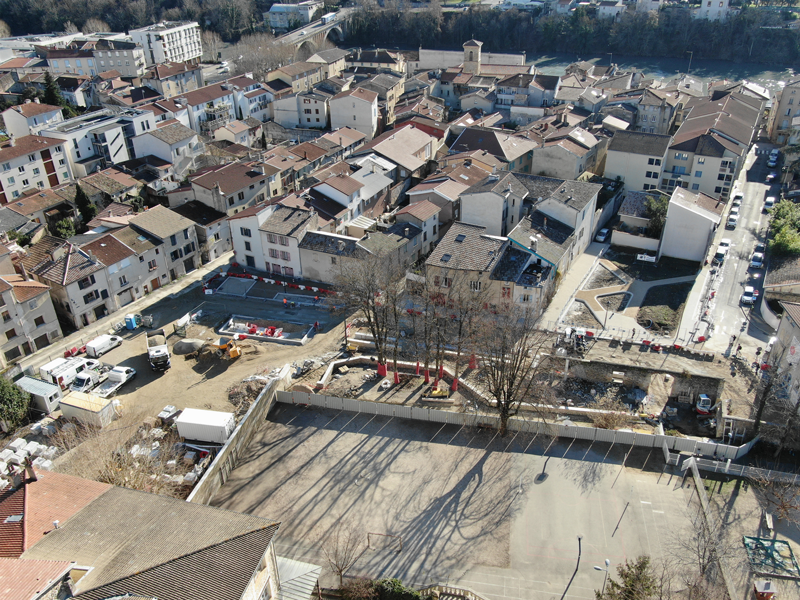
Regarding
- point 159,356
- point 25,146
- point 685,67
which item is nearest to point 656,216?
point 159,356

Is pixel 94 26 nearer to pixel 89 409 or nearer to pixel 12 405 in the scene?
pixel 12 405

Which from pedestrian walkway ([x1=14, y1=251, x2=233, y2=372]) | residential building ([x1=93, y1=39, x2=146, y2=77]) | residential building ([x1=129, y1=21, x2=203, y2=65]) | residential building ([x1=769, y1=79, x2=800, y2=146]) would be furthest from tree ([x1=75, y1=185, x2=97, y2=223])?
residential building ([x1=769, y1=79, x2=800, y2=146])

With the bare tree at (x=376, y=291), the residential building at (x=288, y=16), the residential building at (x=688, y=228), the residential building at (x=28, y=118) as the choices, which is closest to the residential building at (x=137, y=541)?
the bare tree at (x=376, y=291)

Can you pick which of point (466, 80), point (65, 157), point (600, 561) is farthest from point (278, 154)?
point (600, 561)

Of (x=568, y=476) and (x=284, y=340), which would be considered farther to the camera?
(x=284, y=340)

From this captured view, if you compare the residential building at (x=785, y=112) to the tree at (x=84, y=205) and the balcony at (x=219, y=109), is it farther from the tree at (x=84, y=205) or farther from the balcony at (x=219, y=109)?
the tree at (x=84, y=205)

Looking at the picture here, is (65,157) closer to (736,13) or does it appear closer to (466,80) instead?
(466,80)
